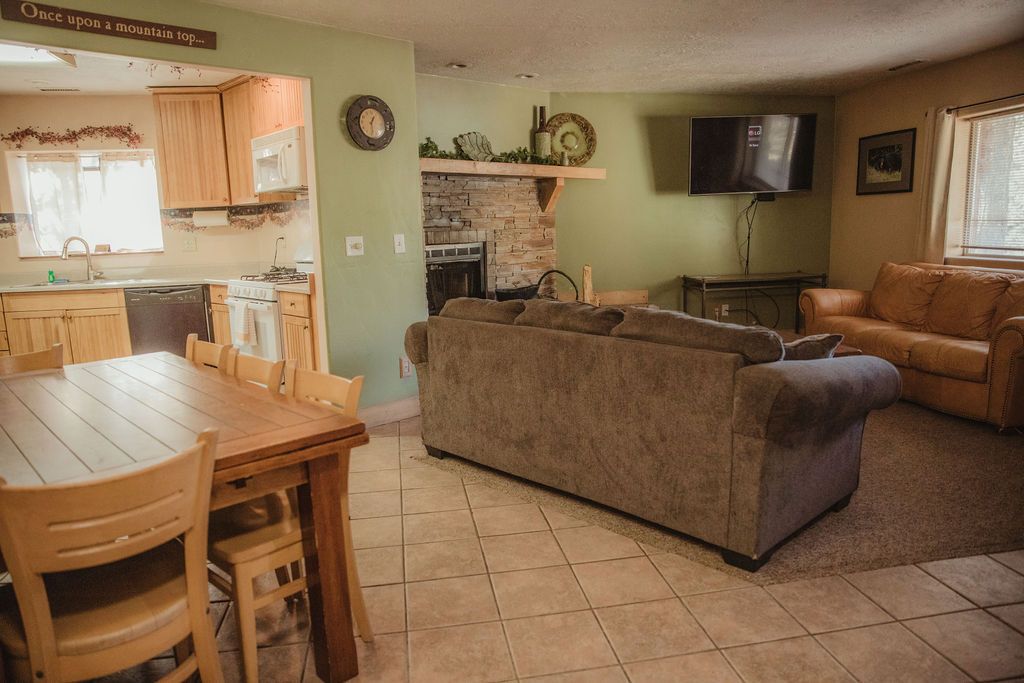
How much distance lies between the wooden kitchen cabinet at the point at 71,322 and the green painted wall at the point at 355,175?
2.34 metres

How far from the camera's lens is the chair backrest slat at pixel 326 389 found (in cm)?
192

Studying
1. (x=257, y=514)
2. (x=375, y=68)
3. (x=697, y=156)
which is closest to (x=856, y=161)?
(x=697, y=156)

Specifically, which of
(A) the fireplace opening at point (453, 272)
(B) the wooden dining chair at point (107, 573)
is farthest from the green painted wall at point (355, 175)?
(B) the wooden dining chair at point (107, 573)

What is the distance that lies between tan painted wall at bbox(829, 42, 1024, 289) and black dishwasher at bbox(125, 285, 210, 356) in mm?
6108

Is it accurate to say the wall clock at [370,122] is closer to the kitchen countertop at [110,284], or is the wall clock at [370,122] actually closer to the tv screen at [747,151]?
the kitchen countertop at [110,284]

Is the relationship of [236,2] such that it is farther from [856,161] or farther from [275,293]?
[856,161]

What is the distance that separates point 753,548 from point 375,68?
138 inches

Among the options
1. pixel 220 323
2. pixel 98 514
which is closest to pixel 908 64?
pixel 220 323

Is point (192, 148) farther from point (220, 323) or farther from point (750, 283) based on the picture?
point (750, 283)

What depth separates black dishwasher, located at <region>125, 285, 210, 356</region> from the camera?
17.1 ft

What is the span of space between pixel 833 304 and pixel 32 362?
532cm

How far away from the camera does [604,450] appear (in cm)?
276

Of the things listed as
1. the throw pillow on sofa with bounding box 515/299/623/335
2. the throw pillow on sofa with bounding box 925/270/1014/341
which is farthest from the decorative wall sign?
the throw pillow on sofa with bounding box 925/270/1014/341

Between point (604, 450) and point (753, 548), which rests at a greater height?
point (604, 450)
